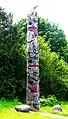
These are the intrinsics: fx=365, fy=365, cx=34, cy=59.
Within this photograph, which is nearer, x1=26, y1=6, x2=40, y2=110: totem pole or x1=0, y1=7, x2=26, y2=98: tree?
x1=26, y1=6, x2=40, y2=110: totem pole

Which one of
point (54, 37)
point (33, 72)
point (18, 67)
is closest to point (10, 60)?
point (18, 67)

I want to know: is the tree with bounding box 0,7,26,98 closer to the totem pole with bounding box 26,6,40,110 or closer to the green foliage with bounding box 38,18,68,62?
the totem pole with bounding box 26,6,40,110

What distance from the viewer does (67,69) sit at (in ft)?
113

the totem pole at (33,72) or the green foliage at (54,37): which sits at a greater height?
the green foliage at (54,37)

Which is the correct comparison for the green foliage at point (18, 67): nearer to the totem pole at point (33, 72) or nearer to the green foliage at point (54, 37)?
the green foliage at point (54, 37)

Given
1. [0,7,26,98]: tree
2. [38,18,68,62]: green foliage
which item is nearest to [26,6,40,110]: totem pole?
[0,7,26,98]: tree

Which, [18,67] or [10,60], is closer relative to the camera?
[10,60]

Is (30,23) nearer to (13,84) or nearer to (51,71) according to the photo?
(13,84)

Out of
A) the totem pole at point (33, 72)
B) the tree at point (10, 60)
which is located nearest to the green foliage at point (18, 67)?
the tree at point (10, 60)

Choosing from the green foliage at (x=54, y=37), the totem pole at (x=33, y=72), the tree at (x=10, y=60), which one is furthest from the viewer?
the green foliage at (x=54, y=37)

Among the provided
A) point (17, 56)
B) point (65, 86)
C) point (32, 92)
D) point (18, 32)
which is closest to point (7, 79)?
point (17, 56)

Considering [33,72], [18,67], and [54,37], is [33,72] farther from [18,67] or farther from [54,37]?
[54,37]

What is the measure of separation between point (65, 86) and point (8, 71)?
23.3 ft

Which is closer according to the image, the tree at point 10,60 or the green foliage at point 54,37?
Result: the tree at point 10,60
